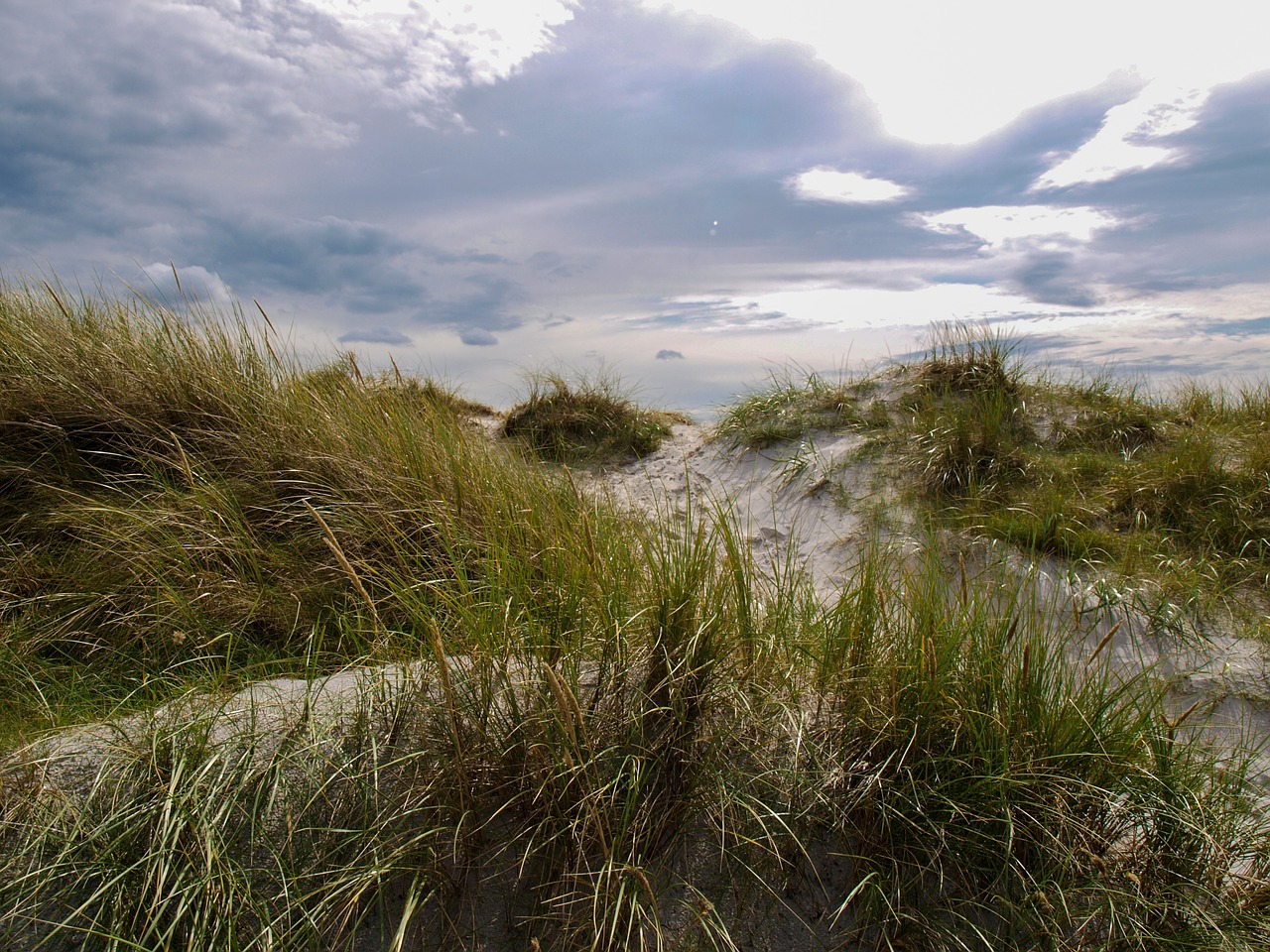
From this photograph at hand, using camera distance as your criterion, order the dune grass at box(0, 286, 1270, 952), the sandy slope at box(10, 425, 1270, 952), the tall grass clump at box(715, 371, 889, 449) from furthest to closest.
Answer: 1. the tall grass clump at box(715, 371, 889, 449)
2. the sandy slope at box(10, 425, 1270, 952)
3. the dune grass at box(0, 286, 1270, 952)

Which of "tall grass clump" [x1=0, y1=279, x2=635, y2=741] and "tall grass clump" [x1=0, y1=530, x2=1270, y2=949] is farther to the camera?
"tall grass clump" [x1=0, y1=279, x2=635, y2=741]

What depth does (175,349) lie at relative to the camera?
15.6 ft

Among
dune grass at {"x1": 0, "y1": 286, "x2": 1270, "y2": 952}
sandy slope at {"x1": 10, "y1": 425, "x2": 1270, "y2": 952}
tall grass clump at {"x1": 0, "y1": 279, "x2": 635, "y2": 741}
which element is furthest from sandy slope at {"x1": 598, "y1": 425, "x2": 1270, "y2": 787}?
tall grass clump at {"x1": 0, "y1": 279, "x2": 635, "y2": 741}

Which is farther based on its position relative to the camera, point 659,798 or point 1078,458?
point 1078,458

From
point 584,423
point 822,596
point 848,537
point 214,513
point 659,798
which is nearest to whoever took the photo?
point 659,798

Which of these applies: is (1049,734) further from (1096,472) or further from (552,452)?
(552,452)

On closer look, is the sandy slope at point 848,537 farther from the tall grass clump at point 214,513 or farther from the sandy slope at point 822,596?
the tall grass clump at point 214,513

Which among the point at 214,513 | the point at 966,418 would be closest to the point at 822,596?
the point at 966,418

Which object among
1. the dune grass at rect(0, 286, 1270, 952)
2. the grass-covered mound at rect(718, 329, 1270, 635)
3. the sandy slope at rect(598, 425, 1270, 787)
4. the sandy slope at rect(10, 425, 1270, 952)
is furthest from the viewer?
the grass-covered mound at rect(718, 329, 1270, 635)

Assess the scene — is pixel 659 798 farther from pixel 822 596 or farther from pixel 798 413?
pixel 798 413

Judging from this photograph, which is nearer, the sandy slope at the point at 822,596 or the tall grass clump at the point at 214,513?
the sandy slope at the point at 822,596

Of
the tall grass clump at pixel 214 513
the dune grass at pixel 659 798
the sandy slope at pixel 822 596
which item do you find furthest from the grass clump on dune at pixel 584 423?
the dune grass at pixel 659 798

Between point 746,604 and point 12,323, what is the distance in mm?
A: 5392

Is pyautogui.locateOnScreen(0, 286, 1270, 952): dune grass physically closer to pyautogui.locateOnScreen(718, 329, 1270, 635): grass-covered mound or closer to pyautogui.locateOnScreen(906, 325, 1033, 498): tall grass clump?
pyautogui.locateOnScreen(718, 329, 1270, 635): grass-covered mound
